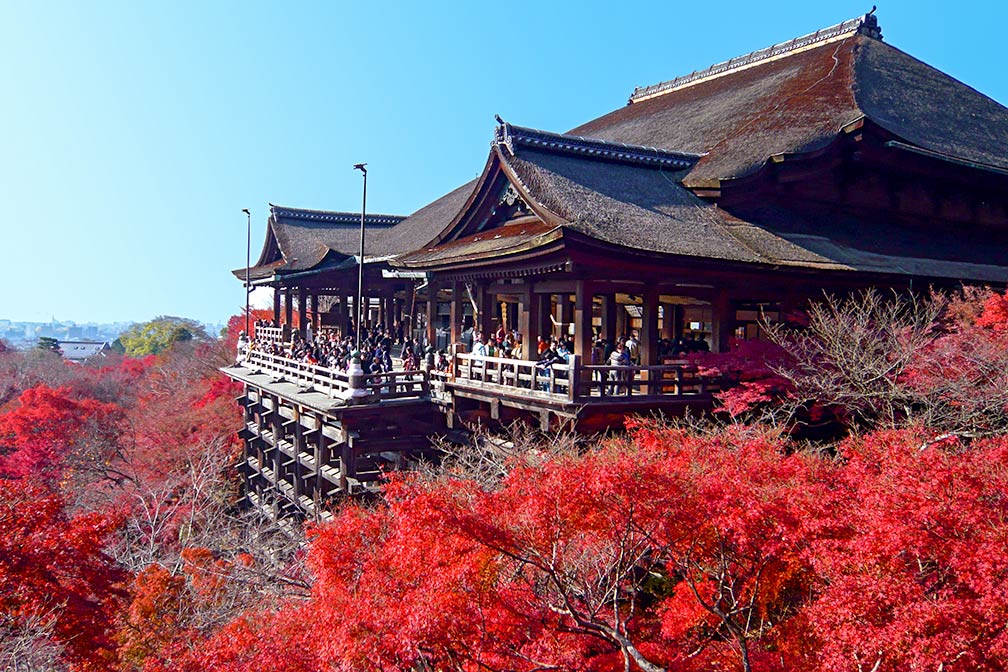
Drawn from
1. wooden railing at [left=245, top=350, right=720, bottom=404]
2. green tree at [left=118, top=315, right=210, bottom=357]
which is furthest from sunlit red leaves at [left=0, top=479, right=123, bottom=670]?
green tree at [left=118, top=315, right=210, bottom=357]

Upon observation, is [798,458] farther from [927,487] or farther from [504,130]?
[504,130]

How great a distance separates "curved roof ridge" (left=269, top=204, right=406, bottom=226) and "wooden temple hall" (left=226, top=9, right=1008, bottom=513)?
856 cm

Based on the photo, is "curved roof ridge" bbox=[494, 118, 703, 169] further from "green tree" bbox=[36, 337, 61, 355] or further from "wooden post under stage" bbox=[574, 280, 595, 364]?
"green tree" bbox=[36, 337, 61, 355]

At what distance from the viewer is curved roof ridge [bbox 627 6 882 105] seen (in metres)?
23.9

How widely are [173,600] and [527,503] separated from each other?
9.47m

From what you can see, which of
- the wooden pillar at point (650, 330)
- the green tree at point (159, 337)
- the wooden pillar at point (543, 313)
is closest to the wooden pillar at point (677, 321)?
the wooden pillar at point (543, 313)

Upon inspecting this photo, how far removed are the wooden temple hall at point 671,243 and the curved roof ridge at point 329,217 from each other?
28.1ft

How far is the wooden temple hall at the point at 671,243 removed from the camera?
12.6 m

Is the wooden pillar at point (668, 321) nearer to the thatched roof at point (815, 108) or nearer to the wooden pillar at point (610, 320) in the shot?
the wooden pillar at point (610, 320)

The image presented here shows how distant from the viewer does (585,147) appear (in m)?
15.7

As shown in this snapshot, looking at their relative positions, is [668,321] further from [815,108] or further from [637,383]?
[637,383]

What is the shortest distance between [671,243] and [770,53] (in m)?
18.1

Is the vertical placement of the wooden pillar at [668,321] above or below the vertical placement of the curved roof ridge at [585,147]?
below

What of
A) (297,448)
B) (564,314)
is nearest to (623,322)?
(564,314)
